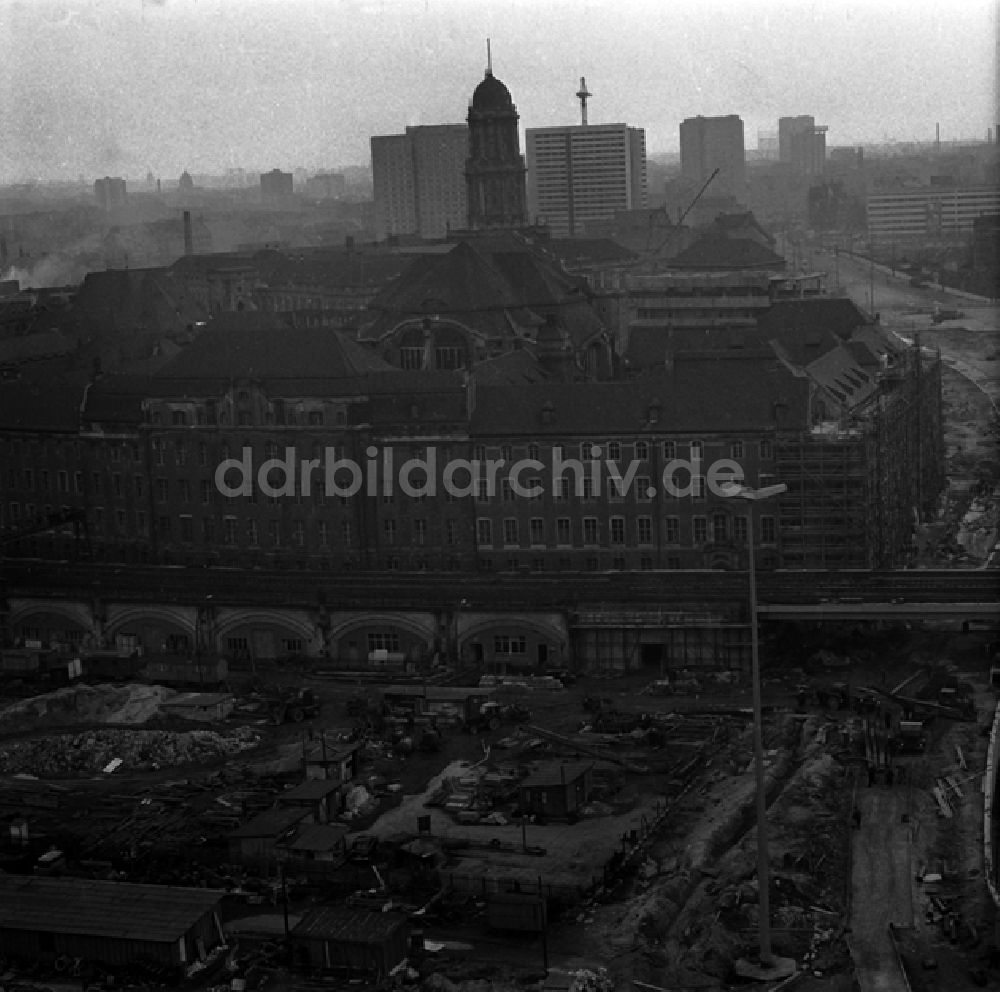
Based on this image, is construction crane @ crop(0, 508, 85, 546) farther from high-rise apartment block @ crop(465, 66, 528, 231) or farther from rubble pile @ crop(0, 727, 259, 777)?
high-rise apartment block @ crop(465, 66, 528, 231)

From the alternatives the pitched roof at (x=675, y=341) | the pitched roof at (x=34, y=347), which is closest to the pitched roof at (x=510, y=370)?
the pitched roof at (x=675, y=341)

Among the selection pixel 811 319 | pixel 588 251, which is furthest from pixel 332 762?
pixel 588 251

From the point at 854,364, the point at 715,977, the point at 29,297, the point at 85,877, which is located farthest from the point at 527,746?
the point at 29,297

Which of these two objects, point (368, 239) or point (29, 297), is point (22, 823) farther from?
point (368, 239)

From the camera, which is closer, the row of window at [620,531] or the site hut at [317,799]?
the site hut at [317,799]

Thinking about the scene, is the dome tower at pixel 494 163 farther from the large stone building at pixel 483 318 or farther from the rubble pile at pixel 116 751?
the rubble pile at pixel 116 751

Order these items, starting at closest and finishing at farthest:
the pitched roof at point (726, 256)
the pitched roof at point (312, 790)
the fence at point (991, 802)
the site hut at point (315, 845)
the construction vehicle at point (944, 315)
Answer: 1. the fence at point (991, 802)
2. the site hut at point (315, 845)
3. the pitched roof at point (312, 790)
4. the pitched roof at point (726, 256)
5. the construction vehicle at point (944, 315)

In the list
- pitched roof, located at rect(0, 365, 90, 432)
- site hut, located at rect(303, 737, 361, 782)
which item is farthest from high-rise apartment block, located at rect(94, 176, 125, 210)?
site hut, located at rect(303, 737, 361, 782)
